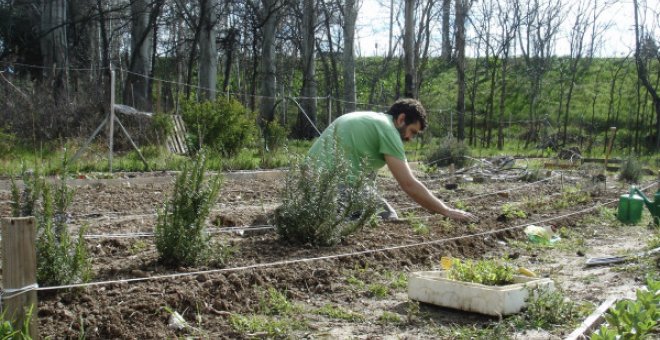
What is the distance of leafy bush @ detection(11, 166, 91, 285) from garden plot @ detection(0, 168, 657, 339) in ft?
0.28

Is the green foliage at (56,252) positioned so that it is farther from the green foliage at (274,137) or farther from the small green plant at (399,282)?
the green foliage at (274,137)

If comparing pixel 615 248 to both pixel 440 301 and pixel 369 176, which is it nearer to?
pixel 369 176

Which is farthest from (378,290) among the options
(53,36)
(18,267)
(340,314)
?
(53,36)

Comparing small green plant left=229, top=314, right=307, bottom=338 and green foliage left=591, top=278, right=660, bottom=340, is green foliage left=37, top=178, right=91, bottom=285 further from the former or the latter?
green foliage left=591, top=278, right=660, bottom=340

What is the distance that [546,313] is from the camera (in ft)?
12.3

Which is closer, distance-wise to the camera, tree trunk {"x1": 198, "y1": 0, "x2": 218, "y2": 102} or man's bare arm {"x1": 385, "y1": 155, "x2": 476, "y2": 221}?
man's bare arm {"x1": 385, "y1": 155, "x2": 476, "y2": 221}

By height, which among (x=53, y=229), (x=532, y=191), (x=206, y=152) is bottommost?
(x=532, y=191)

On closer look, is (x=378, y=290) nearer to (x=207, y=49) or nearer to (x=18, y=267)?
(x=18, y=267)

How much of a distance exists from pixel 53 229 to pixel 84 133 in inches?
400

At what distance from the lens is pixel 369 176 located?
5488 mm

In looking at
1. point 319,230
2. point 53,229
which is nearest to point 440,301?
point 319,230

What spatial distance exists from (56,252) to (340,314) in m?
1.54

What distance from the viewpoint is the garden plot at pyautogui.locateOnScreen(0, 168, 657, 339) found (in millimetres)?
3518

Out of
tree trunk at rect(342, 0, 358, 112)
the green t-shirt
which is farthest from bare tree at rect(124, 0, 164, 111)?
the green t-shirt
